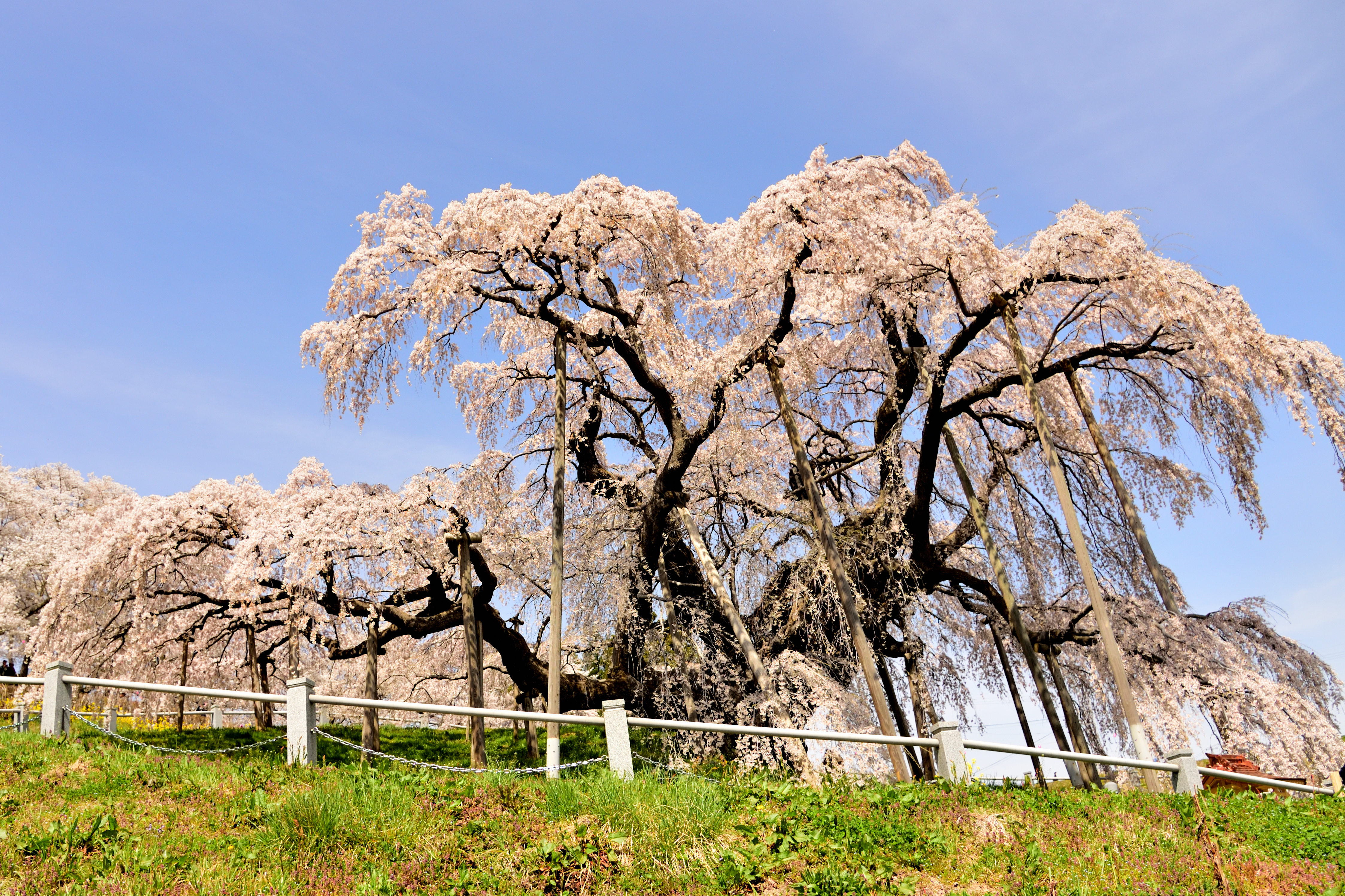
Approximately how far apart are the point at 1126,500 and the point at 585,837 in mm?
12467

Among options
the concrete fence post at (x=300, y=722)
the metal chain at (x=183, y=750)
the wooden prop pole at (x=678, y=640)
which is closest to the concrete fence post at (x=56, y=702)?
the metal chain at (x=183, y=750)

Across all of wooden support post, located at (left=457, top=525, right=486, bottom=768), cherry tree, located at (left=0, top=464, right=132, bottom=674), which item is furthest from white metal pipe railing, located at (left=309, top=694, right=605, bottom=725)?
cherry tree, located at (left=0, top=464, right=132, bottom=674)

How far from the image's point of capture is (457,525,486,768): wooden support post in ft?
47.4

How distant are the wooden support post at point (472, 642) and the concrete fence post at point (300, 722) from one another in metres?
5.76

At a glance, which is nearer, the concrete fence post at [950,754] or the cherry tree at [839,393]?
the concrete fence post at [950,754]

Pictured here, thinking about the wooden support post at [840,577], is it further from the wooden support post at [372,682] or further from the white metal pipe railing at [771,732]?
the wooden support post at [372,682]

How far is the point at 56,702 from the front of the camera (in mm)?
9852

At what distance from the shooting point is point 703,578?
58.7ft

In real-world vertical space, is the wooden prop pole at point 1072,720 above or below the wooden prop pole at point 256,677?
below

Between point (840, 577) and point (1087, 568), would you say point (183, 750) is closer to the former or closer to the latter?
point (840, 577)

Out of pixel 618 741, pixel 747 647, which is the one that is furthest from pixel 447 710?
pixel 747 647

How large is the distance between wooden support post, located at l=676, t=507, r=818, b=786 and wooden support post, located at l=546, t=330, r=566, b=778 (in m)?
2.92

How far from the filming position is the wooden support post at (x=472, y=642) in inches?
569

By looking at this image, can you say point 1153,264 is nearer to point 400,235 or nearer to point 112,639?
point 400,235
